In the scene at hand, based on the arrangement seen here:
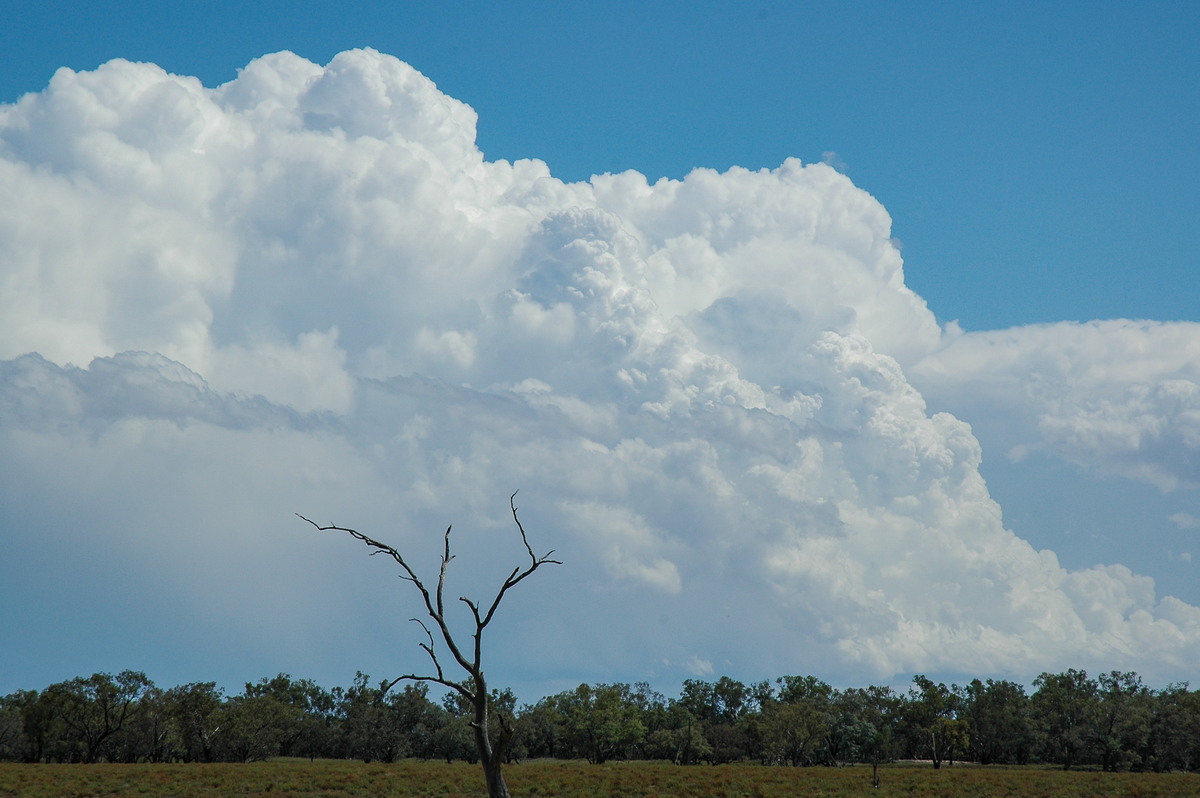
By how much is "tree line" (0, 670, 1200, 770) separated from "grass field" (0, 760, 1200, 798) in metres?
22.2

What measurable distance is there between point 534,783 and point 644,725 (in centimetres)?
6380

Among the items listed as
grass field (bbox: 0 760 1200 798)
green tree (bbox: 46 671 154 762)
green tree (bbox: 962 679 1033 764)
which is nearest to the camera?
grass field (bbox: 0 760 1200 798)

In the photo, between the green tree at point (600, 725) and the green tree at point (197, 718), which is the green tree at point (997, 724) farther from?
the green tree at point (197, 718)

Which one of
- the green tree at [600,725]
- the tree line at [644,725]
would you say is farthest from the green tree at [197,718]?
the green tree at [600,725]

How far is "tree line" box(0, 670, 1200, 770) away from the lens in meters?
88.2

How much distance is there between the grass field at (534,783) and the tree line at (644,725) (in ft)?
72.8

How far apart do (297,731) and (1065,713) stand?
88.6 m

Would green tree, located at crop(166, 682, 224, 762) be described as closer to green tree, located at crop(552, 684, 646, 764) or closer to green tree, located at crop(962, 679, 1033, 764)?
green tree, located at crop(552, 684, 646, 764)

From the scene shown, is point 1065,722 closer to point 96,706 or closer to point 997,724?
point 997,724

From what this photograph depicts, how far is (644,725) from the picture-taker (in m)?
115

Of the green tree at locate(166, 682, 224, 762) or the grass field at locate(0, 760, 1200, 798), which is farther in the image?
the green tree at locate(166, 682, 224, 762)

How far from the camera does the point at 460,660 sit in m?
21.5

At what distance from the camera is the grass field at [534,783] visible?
50219 millimetres

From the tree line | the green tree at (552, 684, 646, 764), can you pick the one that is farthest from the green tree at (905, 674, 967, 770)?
the green tree at (552, 684, 646, 764)
